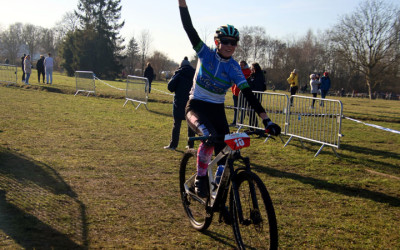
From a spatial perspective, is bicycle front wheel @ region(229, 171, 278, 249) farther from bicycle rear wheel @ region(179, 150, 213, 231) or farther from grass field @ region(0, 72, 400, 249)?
bicycle rear wheel @ region(179, 150, 213, 231)

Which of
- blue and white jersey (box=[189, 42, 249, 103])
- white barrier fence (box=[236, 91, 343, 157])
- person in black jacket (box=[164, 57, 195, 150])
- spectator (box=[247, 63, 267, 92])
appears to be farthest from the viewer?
spectator (box=[247, 63, 267, 92])

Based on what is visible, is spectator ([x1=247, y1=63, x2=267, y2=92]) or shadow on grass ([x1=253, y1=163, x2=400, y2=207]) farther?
spectator ([x1=247, y1=63, x2=267, y2=92])

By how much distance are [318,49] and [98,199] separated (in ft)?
286

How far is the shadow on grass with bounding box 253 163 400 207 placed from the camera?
6.24 metres

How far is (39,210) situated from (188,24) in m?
2.86

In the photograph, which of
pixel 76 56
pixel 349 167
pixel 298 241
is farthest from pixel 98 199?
pixel 76 56

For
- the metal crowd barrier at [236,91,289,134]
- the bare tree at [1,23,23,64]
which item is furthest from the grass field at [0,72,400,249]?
the bare tree at [1,23,23,64]

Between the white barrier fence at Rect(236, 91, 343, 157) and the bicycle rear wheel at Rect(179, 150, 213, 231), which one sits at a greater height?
the white barrier fence at Rect(236, 91, 343, 157)

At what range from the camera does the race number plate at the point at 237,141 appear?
143 inches

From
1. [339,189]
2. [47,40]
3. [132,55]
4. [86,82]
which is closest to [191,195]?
[339,189]

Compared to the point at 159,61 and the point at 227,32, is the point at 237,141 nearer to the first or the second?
the point at 227,32

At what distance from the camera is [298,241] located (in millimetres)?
4363

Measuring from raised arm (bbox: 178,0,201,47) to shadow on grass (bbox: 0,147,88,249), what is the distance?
2409mm

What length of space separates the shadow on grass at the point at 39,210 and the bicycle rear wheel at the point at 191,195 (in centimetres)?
123
